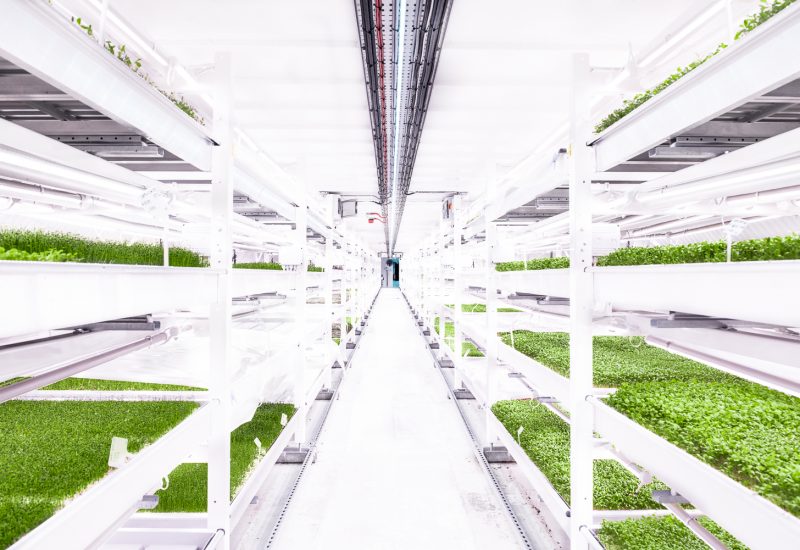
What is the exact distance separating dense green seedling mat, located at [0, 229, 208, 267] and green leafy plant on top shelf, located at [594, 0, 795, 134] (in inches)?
64.5

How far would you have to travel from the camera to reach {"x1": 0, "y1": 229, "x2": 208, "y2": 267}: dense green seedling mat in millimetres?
975

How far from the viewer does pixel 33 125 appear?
4.13ft

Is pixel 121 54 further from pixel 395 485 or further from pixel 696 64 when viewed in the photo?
pixel 395 485

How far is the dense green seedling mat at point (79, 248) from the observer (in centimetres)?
98

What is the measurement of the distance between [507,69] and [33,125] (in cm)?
250

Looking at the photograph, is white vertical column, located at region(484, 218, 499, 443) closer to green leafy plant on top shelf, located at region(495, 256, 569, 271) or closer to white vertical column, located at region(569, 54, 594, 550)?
green leafy plant on top shelf, located at region(495, 256, 569, 271)

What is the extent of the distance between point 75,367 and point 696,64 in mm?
2220

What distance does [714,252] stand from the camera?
1069 mm

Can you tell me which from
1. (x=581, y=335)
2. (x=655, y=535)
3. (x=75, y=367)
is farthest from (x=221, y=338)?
(x=655, y=535)

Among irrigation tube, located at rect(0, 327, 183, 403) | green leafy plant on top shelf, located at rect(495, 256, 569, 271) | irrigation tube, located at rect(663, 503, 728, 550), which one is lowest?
irrigation tube, located at rect(663, 503, 728, 550)

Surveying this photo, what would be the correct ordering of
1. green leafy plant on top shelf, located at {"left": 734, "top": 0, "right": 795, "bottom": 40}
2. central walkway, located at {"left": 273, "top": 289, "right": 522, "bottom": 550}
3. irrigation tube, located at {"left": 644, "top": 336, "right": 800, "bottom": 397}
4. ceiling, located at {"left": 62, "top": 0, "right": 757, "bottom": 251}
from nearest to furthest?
1. green leafy plant on top shelf, located at {"left": 734, "top": 0, "right": 795, "bottom": 40}
2. irrigation tube, located at {"left": 644, "top": 336, "right": 800, "bottom": 397}
3. ceiling, located at {"left": 62, "top": 0, "right": 757, "bottom": 251}
4. central walkway, located at {"left": 273, "top": 289, "right": 522, "bottom": 550}

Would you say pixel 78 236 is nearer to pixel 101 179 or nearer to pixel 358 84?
pixel 101 179

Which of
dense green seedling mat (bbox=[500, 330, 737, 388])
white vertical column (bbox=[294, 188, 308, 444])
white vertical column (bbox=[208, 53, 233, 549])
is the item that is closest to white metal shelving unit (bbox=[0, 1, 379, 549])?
white vertical column (bbox=[208, 53, 233, 549])

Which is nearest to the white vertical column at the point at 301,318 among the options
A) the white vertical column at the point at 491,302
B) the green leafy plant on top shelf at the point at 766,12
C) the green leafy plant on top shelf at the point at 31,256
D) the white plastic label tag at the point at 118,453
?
the white vertical column at the point at 491,302
